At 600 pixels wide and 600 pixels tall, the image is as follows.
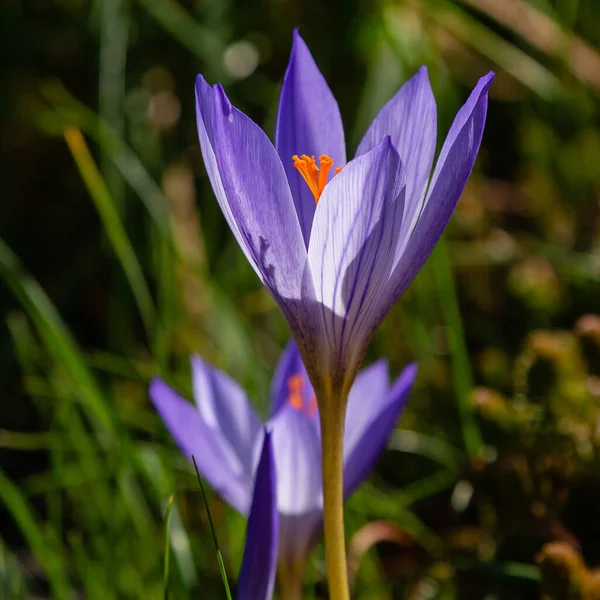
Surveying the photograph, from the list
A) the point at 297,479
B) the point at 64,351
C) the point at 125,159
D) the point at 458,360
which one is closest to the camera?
the point at 297,479

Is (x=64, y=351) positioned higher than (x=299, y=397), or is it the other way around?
(x=64, y=351)

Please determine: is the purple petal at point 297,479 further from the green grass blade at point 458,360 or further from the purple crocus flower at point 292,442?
the green grass blade at point 458,360

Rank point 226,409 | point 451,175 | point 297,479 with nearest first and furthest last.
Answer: point 451,175
point 297,479
point 226,409

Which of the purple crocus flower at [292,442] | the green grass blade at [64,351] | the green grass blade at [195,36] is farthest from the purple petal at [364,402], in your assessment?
the green grass blade at [195,36]

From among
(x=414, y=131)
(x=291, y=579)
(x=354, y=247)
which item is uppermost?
(x=414, y=131)

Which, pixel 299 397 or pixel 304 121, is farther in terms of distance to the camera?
pixel 299 397

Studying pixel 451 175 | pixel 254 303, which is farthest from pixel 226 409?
pixel 254 303

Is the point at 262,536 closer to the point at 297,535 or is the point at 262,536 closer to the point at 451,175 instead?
the point at 297,535

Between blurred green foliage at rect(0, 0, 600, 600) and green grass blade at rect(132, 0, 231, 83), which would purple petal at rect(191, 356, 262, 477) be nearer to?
blurred green foliage at rect(0, 0, 600, 600)

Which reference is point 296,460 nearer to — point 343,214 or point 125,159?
point 343,214

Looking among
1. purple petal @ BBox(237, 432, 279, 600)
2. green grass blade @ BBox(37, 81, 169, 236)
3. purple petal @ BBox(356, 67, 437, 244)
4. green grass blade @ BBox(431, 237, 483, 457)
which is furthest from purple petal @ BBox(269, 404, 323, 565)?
green grass blade @ BBox(37, 81, 169, 236)
